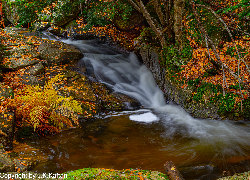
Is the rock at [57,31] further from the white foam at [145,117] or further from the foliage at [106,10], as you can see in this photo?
the white foam at [145,117]

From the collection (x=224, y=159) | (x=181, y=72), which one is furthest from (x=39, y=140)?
(x=181, y=72)

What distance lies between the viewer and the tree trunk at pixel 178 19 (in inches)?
261

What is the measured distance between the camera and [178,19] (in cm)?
690

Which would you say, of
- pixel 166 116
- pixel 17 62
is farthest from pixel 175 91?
pixel 17 62

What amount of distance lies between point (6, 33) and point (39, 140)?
741 centimetres

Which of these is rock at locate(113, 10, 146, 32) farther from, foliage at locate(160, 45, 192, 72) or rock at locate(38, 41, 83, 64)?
foliage at locate(160, 45, 192, 72)

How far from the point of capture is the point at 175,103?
7812 mm

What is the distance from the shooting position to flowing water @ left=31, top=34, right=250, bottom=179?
4.26 metres

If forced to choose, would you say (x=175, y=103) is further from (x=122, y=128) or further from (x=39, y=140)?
(x=39, y=140)

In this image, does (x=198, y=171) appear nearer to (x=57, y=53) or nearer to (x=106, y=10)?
(x=57, y=53)

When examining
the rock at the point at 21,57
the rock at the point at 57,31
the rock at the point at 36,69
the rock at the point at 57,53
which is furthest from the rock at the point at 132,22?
the rock at the point at 36,69

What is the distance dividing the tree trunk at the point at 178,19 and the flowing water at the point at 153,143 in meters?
2.90

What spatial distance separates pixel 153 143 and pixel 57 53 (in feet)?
23.1

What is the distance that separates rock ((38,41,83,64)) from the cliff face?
4.00 m
